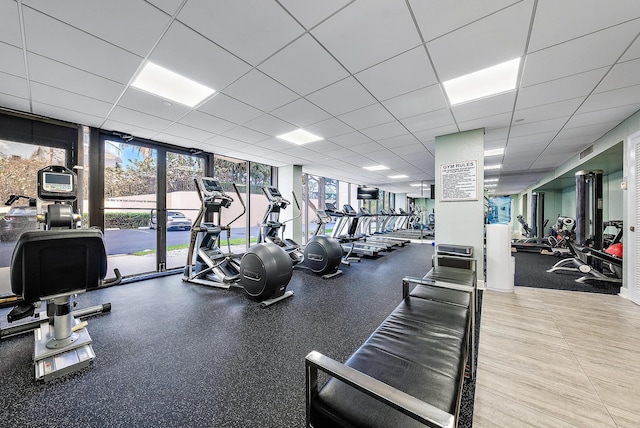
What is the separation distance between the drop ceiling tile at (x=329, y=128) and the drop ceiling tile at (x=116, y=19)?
2280 millimetres

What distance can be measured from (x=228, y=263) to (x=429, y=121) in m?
4.09

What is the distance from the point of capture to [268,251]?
319 cm

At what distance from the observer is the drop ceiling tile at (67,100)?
2.70 metres

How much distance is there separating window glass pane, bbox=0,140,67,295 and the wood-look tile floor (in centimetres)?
554

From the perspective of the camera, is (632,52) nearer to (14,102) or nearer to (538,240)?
(14,102)

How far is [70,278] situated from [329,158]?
507 centimetres

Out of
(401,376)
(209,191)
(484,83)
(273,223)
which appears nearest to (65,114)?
(209,191)

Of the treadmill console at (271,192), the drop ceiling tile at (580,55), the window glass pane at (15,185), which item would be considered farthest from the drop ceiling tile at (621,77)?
the window glass pane at (15,185)

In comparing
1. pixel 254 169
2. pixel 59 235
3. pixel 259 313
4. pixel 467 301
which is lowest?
pixel 259 313

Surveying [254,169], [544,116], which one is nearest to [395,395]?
[544,116]

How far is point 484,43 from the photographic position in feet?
6.40

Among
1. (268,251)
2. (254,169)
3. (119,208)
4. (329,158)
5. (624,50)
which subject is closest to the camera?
(624,50)

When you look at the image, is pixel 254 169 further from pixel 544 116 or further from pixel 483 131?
pixel 544 116

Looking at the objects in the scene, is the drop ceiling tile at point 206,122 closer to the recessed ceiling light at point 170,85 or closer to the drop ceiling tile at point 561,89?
the recessed ceiling light at point 170,85
